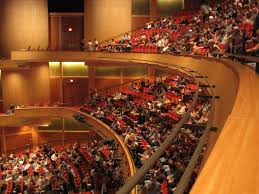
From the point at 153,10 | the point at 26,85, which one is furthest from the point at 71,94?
the point at 153,10

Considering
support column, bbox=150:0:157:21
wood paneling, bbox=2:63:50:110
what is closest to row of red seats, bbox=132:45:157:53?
support column, bbox=150:0:157:21

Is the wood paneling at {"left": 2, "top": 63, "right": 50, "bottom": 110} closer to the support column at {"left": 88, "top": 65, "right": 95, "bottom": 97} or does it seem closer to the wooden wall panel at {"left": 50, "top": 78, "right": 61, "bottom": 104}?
the wooden wall panel at {"left": 50, "top": 78, "right": 61, "bottom": 104}

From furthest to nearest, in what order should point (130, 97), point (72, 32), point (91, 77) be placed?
point (72, 32)
point (91, 77)
point (130, 97)

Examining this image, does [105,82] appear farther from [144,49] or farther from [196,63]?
[196,63]

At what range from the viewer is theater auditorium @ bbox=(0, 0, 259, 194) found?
1.74m

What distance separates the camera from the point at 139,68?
52.5ft

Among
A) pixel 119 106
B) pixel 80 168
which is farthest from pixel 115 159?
pixel 119 106

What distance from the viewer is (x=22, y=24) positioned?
1582 cm

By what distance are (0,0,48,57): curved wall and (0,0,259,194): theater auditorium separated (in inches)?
1.6

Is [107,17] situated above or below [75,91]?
above

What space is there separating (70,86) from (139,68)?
3.09m

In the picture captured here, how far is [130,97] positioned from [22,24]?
6920mm

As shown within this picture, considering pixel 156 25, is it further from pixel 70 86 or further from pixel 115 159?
pixel 115 159

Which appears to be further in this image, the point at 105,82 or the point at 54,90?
the point at 54,90
